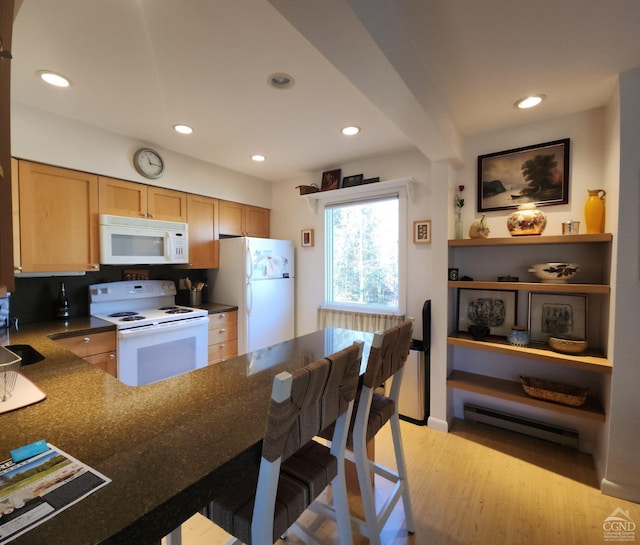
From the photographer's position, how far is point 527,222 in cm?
217

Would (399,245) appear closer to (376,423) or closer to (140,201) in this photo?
(376,423)

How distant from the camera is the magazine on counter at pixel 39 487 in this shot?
0.57 m

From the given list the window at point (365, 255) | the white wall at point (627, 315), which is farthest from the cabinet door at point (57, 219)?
the white wall at point (627, 315)

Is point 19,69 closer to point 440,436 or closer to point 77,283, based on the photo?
point 77,283

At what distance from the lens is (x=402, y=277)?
2889 millimetres

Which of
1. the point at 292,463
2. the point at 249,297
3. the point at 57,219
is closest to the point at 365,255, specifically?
the point at 249,297

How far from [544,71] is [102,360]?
11.1ft

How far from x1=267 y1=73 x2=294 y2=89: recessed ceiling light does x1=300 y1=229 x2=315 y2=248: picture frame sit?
72.1 inches

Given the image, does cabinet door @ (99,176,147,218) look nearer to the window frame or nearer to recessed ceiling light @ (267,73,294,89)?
recessed ceiling light @ (267,73,294,89)

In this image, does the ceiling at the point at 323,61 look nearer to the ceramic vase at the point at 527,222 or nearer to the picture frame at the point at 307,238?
the ceramic vase at the point at 527,222

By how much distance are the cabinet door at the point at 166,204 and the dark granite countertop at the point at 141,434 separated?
63.6 inches

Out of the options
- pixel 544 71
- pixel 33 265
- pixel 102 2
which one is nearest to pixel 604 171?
pixel 544 71

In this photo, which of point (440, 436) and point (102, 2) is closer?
point (102, 2)

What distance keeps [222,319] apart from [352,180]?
1.91 metres
